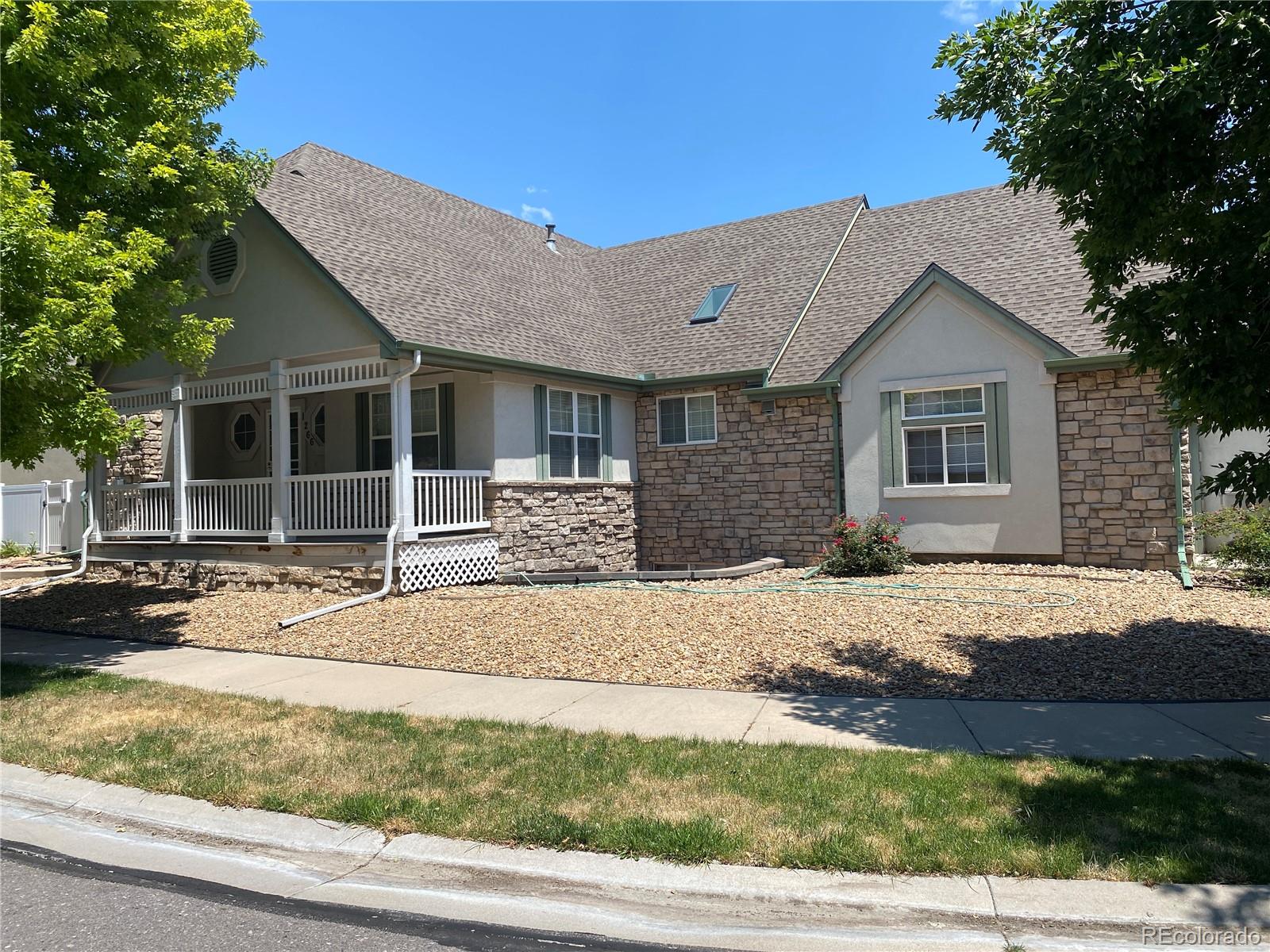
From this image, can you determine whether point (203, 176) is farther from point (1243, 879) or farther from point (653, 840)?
point (1243, 879)

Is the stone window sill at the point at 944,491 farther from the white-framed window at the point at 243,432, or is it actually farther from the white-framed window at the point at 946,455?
the white-framed window at the point at 243,432

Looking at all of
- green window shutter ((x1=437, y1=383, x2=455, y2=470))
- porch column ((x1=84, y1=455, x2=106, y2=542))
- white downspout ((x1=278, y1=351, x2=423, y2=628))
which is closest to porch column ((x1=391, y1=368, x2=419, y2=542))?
white downspout ((x1=278, y1=351, x2=423, y2=628))

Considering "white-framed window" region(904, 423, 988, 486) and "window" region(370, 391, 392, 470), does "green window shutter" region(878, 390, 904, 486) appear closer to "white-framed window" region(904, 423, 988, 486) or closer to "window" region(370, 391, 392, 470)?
"white-framed window" region(904, 423, 988, 486)

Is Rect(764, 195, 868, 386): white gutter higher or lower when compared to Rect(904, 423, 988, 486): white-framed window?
higher

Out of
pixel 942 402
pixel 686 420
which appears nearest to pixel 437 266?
pixel 686 420

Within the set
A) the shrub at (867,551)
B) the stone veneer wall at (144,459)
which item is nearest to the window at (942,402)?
the shrub at (867,551)

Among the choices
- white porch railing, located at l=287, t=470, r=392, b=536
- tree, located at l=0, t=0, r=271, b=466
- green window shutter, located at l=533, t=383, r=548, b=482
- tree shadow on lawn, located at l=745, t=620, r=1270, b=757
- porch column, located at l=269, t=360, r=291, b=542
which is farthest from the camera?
green window shutter, located at l=533, t=383, r=548, b=482

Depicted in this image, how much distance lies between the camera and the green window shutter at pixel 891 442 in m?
14.9

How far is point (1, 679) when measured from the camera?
8.76 m

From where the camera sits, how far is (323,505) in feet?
47.1

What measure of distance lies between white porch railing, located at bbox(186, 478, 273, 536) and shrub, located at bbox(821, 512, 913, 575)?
31.4 feet

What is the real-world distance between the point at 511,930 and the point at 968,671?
537 cm

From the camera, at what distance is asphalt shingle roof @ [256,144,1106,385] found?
47.5 feet

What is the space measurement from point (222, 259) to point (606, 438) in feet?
25.0
